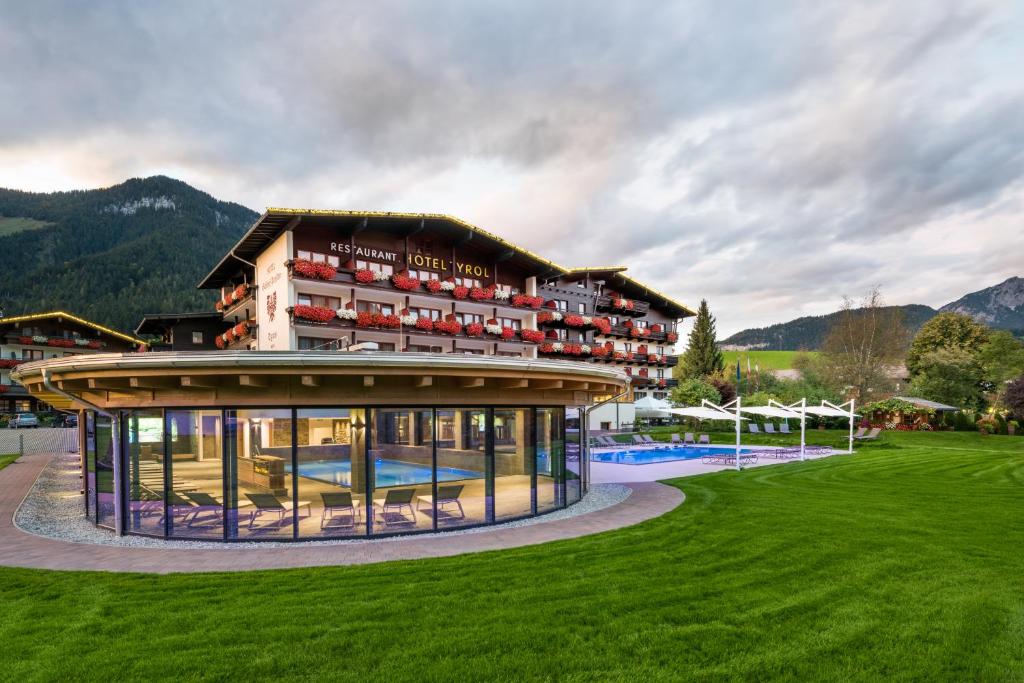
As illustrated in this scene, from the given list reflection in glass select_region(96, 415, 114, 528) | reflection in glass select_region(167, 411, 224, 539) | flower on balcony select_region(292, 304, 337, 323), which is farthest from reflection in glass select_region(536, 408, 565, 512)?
flower on balcony select_region(292, 304, 337, 323)

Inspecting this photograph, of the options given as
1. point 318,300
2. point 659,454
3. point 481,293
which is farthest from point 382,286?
point 659,454

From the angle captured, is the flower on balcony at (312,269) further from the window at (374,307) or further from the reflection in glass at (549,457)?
the reflection in glass at (549,457)

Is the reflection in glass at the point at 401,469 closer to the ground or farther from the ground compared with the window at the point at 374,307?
closer to the ground

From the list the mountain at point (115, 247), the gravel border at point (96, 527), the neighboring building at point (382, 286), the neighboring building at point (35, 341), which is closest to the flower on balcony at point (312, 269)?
the neighboring building at point (382, 286)

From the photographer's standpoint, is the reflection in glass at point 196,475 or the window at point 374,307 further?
the window at point 374,307

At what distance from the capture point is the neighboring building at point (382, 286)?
97.7ft

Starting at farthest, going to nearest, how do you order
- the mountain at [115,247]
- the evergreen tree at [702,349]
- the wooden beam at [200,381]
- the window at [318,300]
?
the mountain at [115,247] < the evergreen tree at [702,349] < the window at [318,300] < the wooden beam at [200,381]

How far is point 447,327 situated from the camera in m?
32.7

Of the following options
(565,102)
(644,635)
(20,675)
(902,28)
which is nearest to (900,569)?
(644,635)

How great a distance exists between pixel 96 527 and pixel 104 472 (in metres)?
1.16

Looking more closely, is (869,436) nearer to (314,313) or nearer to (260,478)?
(314,313)

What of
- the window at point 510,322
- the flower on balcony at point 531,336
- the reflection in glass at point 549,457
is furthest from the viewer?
the window at point 510,322

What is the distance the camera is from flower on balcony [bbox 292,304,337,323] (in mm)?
28547

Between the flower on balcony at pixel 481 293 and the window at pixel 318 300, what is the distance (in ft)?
26.7
